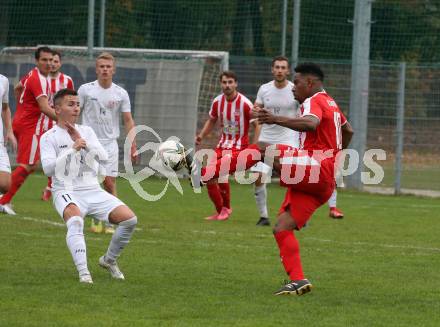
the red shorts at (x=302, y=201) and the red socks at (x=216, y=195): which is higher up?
the red shorts at (x=302, y=201)

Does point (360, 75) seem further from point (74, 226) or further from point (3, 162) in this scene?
point (74, 226)

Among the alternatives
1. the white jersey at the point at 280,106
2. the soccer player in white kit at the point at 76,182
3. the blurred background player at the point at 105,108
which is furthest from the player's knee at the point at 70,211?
the white jersey at the point at 280,106

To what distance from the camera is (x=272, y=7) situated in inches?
1027

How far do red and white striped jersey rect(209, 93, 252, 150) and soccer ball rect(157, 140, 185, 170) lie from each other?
5.38 metres

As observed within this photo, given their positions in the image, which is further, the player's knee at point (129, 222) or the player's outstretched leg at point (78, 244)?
the player's knee at point (129, 222)

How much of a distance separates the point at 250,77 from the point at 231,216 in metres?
8.00

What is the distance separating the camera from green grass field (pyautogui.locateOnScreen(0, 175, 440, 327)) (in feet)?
23.7

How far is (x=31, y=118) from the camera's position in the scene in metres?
14.7

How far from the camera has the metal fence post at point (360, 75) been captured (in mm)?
20109

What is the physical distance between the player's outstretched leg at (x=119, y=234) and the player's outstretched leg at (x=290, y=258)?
4.01ft

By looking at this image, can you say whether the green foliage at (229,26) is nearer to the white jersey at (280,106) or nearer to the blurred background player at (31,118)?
the blurred background player at (31,118)

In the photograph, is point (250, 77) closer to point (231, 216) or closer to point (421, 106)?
point (421, 106)

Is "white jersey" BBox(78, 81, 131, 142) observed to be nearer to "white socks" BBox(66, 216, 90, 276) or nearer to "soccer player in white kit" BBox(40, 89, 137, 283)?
"soccer player in white kit" BBox(40, 89, 137, 283)

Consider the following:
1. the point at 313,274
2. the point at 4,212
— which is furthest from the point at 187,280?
the point at 4,212
